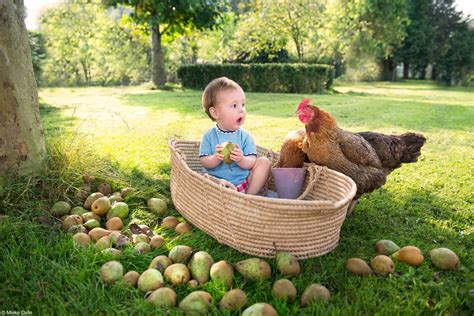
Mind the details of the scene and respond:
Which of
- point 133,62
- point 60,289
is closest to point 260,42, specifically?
point 133,62

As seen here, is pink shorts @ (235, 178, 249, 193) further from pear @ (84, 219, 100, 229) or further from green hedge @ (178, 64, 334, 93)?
green hedge @ (178, 64, 334, 93)

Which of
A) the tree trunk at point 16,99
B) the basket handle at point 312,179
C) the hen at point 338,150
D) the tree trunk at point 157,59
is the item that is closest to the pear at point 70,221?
the tree trunk at point 16,99

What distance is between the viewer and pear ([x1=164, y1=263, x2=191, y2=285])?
2086 millimetres

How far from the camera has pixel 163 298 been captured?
1911 millimetres

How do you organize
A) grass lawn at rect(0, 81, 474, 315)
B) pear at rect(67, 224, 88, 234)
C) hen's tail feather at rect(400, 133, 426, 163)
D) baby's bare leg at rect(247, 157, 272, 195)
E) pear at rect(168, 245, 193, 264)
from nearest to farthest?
grass lawn at rect(0, 81, 474, 315)
pear at rect(168, 245, 193, 264)
pear at rect(67, 224, 88, 234)
baby's bare leg at rect(247, 157, 272, 195)
hen's tail feather at rect(400, 133, 426, 163)

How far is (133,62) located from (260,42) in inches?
464

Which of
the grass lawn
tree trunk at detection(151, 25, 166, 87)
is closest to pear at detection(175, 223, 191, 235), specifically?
the grass lawn

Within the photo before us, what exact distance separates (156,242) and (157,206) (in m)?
0.64

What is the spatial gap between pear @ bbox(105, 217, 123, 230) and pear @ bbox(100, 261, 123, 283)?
0.64m

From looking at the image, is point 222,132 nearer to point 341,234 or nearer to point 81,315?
point 341,234

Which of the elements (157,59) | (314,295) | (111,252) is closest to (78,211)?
(111,252)

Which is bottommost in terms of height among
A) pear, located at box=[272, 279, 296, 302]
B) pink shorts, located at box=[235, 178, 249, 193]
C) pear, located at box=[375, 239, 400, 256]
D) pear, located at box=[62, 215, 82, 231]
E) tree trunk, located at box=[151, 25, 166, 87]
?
pear, located at box=[375, 239, 400, 256]

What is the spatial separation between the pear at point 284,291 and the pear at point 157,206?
141 centimetres

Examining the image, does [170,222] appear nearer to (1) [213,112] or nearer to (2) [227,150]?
(2) [227,150]
